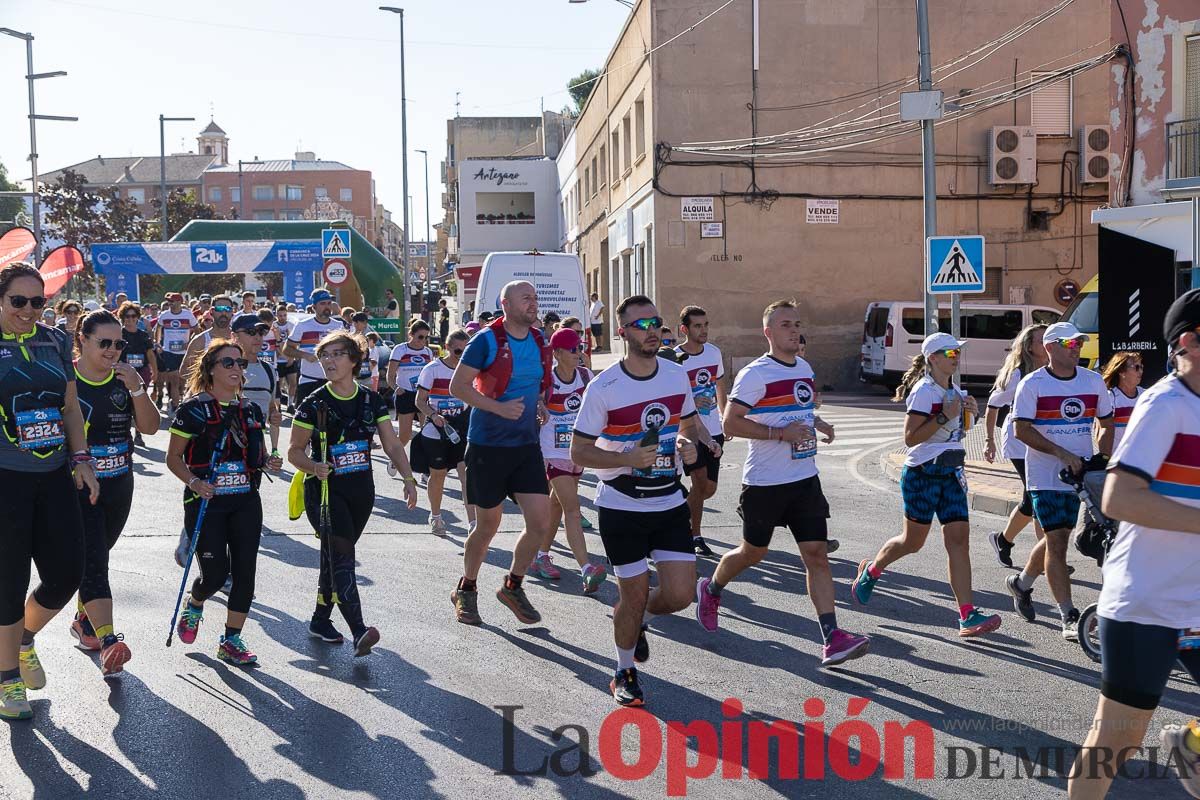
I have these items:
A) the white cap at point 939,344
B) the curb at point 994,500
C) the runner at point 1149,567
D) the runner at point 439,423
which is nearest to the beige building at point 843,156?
the curb at point 994,500

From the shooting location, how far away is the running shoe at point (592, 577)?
8.19 m

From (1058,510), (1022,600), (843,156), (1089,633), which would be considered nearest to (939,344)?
(1058,510)

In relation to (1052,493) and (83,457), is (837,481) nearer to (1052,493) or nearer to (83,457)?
(1052,493)

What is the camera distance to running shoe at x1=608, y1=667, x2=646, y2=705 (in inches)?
225

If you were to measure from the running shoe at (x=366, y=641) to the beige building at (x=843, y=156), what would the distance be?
22.1 meters

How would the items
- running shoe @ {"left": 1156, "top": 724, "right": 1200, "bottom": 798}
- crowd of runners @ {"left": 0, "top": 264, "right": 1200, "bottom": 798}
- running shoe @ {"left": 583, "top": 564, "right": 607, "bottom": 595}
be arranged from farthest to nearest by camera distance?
running shoe @ {"left": 583, "top": 564, "right": 607, "bottom": 595}, crowd of runners @ {"left": 0, "top": 264, "right": 1200, "bottom": 798}, running shoe @ {"left": 1156, "top": 724, "right": 1200, "bottom": 798}

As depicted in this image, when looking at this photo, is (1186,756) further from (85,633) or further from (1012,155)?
(1012,155)

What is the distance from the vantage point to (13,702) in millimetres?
5527

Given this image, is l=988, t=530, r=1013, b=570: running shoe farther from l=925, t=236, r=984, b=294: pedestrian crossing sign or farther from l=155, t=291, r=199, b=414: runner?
l=155, t=291, r=199, b=414: runner

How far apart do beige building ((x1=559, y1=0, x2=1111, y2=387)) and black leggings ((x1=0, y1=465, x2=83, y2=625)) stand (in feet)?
75.4

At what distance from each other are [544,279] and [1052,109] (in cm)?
1542

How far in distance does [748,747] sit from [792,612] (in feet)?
8.57

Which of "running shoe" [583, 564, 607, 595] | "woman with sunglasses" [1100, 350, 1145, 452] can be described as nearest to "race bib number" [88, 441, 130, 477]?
"running shoe" [583, 564, 607, 595]

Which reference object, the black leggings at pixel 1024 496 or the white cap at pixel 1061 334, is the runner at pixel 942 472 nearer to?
the white cap at pixel 1061 334
